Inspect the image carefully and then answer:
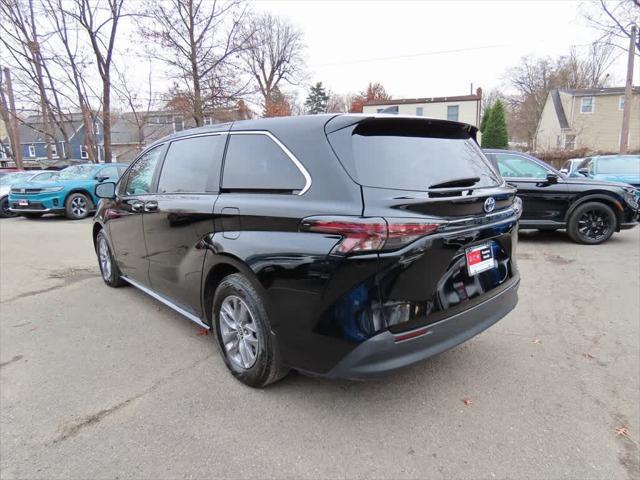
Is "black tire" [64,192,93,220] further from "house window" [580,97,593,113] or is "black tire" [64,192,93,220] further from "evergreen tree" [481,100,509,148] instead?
"house window" [580,97,593,113]

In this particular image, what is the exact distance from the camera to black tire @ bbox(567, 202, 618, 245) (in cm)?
707

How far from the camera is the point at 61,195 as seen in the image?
38.2 ft

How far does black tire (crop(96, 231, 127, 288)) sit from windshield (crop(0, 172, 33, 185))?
11.5 meters

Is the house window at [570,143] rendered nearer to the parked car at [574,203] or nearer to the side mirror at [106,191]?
the parked car at [574,203]

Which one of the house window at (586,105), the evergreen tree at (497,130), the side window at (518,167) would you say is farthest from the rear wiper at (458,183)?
the house window at (586,105)

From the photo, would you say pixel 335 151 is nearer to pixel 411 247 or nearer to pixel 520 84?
pixel 411 247

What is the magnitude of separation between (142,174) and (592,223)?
24.1 ft

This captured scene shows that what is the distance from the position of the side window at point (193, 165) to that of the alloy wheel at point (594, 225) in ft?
22.3

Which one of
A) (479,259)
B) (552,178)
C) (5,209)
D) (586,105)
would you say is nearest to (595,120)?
(586,105)

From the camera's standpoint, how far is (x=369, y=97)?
173 feet

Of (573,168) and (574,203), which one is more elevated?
(573,168)

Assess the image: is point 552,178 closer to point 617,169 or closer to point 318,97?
point 617,169

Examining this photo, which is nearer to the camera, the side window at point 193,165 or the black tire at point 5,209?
the side window at point 193,165

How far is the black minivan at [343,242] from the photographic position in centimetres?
210
